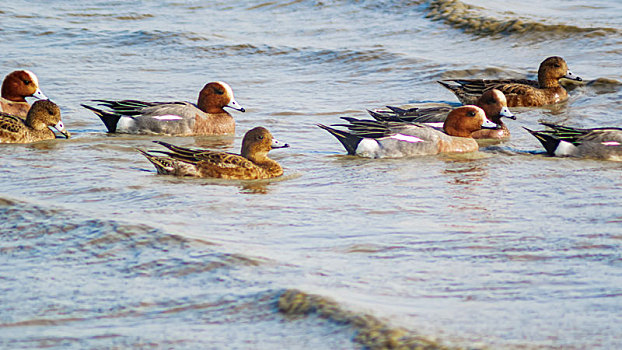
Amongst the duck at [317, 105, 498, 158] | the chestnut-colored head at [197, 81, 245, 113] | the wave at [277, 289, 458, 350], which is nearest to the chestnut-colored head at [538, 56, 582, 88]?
the duck at [317, 105, 498, 158]

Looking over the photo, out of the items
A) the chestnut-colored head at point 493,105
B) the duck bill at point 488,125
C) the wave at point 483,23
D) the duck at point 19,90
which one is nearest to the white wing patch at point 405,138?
Result: the duck bill at point 488,125

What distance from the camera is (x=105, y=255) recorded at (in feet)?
21.6

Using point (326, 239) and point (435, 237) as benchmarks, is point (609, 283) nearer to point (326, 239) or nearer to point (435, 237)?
point (435, 237)

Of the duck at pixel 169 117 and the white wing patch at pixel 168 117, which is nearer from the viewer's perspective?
the duck at pixel 169 117

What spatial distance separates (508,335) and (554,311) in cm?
48

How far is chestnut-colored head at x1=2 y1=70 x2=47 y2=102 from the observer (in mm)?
12859

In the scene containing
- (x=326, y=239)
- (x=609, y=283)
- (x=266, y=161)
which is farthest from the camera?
(x=266, y=161)

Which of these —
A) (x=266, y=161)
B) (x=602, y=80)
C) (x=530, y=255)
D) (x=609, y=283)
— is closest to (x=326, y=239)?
(x=530, y=255)

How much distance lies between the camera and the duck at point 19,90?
1283 centimetres

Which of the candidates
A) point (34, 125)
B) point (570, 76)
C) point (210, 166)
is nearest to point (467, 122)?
point (210, 166)

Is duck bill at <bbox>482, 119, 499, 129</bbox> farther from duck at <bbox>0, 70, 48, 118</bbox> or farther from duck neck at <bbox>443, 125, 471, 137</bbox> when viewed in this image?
duck at <bbox>0, 70, 48, 118</bbox>

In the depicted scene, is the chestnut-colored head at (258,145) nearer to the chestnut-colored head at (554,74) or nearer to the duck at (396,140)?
the duck at (396,140)

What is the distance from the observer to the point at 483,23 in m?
19.3

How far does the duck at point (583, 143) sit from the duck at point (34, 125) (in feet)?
17.3
